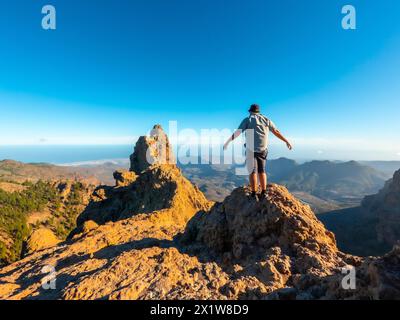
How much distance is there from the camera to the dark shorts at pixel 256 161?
29.2 ft

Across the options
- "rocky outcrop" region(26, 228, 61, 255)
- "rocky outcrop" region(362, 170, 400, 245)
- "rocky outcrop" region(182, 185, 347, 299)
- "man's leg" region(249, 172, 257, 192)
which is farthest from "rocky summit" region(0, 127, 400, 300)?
"rocky outcrop" region(362, 170, 400, 245)

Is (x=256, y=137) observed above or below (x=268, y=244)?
above

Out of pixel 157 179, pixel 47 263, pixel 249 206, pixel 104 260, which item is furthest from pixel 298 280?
pixel 157 179

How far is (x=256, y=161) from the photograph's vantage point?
8.98m

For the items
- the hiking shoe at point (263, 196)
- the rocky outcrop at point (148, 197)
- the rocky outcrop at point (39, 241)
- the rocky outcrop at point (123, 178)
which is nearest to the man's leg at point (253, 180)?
the hiking shoe at point (263, 196)

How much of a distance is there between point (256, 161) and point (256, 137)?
2.98ft

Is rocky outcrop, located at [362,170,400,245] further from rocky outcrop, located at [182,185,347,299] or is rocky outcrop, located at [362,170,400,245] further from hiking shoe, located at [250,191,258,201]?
hiking shoe, located at [250,191,258,201]

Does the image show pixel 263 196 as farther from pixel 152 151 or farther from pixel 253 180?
pixel 152 151

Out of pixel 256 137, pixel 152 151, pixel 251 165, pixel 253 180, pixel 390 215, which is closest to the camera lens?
pixel 256 137

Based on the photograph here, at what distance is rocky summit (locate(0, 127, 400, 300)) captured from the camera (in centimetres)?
612

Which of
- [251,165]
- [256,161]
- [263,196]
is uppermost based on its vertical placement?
[256,161]

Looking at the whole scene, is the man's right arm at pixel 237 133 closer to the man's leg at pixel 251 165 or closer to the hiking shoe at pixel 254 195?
the man's leg at pixel 251 165

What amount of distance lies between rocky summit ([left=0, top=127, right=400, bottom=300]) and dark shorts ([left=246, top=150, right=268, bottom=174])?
1703 millimetres

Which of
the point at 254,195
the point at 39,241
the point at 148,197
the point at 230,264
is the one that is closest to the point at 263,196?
the point at 254,195
